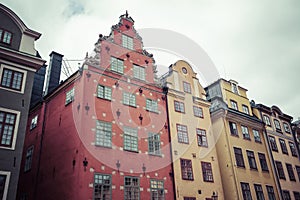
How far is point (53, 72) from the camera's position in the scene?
26062 millimetres

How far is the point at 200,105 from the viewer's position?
27.3 meters

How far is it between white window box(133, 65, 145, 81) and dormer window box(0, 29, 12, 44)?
9383mm

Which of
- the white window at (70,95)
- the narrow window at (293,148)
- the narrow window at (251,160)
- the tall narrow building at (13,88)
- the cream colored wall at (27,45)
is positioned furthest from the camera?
the narrow window at (293,148)

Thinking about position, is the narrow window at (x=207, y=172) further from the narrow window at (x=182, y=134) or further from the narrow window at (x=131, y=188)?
the narrow window at (x=131, y=188)

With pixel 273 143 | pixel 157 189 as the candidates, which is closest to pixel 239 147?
pixel 273 143

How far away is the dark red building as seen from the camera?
59.1ft

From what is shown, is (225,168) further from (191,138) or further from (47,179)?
(47,179)

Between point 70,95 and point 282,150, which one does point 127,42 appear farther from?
point 282,150

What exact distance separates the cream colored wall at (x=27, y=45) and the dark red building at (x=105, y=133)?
11.6 feet

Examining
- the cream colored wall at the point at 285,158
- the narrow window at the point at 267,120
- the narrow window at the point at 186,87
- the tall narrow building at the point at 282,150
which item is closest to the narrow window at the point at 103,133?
the narrow window at the point at 186,87

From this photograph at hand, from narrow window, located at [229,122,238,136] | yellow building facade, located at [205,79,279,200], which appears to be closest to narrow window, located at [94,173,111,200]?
yellow building facade, located at [205,79,279,200]

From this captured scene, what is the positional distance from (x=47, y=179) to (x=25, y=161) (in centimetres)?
→ 533

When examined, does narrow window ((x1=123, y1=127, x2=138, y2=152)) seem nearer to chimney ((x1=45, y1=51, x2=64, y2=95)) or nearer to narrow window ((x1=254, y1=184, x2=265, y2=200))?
chimney ((x1=45, y1=51, x2=64, y2=95))

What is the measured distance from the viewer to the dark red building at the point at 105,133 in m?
18.0
